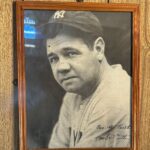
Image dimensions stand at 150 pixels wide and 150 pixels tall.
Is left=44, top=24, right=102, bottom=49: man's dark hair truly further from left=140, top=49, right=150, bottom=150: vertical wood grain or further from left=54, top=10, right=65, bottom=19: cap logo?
left=140, top=49, right=150, bottom=150: vertical wood grain

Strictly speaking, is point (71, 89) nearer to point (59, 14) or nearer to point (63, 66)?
point (63, 66)

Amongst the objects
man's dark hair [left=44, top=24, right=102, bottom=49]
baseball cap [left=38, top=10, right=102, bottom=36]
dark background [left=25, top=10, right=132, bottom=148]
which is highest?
baseball cap [left=38, top=10, right=102, bottom=36]

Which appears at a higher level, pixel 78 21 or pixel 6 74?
pixel 78 21

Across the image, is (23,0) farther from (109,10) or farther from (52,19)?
(109,10)

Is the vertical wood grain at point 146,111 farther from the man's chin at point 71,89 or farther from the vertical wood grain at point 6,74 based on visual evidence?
the vertical wood grain at point 6,74

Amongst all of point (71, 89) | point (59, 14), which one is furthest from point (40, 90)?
point (59, 14)
